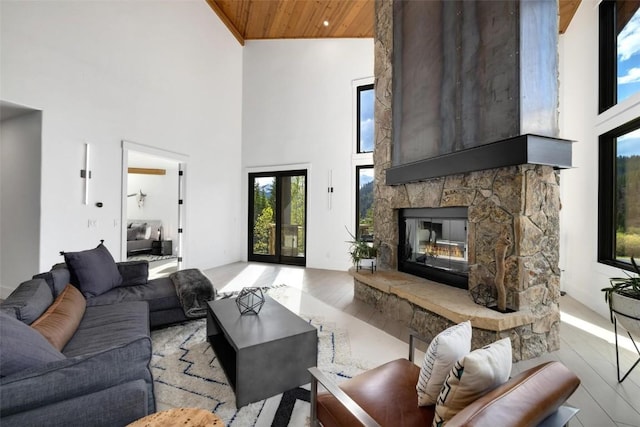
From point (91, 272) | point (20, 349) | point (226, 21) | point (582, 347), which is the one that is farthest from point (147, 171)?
point (582, 347)

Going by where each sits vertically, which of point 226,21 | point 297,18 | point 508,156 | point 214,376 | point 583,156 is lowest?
point 214,376

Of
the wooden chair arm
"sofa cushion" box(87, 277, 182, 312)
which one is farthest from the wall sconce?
the wooden chair arm

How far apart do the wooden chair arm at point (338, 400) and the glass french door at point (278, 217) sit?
5273 millimetres

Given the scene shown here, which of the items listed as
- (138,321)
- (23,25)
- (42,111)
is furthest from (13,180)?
(138,321)

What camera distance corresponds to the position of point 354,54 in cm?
620

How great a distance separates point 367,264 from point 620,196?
308 cm

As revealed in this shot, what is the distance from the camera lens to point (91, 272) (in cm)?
270

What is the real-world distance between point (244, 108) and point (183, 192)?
8.77ft

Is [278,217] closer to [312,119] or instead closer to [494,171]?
[312,119]

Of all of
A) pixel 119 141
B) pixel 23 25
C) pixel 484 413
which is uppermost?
pixel 23 25

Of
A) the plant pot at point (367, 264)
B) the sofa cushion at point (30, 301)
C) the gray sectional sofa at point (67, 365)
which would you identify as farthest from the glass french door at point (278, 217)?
the sofa cushion at point (30, 301)

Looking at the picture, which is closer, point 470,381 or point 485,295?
point 470,381

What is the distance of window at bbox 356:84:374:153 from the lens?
6.14 m

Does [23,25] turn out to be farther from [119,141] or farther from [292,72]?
[292,72]
